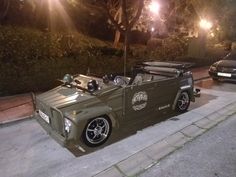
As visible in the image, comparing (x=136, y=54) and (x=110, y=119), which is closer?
(x=110, y=119)

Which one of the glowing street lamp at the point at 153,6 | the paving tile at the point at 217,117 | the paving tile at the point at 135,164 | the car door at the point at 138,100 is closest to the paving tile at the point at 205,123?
the paving tile at the point at 217,117

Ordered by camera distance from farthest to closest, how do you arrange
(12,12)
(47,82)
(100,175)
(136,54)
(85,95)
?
(12,12) → (136,54) → (47,82) → (85,95) → (100,175)

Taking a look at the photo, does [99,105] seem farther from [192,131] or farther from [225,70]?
[225,70]

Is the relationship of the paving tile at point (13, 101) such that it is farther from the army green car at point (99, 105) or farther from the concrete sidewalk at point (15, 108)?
the army green car at point (99, 105)

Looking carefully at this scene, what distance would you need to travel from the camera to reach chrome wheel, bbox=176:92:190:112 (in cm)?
615

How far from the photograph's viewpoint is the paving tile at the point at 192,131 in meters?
4.96

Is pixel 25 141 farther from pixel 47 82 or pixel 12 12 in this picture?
pixel 12 12

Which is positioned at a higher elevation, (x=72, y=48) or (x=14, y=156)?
(x=72, y=48)

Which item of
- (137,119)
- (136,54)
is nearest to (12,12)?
(136,54)

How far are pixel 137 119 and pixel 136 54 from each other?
28.2 feet

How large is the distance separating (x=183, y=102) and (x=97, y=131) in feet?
9.49

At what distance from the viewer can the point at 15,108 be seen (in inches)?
256

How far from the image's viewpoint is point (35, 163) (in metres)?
3.94

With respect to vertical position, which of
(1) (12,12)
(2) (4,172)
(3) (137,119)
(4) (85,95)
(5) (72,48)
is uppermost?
(1) (12,12)
